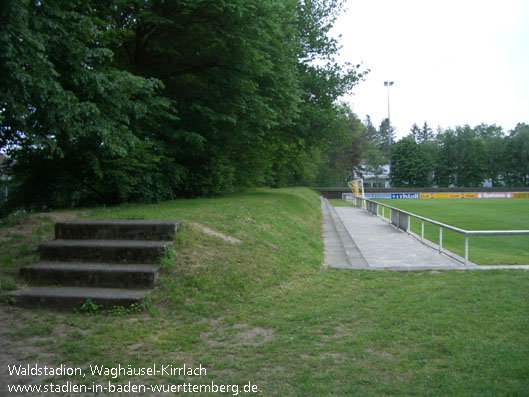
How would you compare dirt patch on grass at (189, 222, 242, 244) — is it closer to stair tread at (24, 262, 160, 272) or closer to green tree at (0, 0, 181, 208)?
stair tread at (24, 262, 160, 272)

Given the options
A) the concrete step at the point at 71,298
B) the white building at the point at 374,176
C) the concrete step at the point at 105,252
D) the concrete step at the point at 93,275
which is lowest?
the concrete step at the point at 71,298

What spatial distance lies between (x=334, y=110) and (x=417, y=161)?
62866 mm

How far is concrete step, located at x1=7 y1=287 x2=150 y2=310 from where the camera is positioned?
17.7 ft

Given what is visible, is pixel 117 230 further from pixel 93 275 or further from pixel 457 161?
pixel 457 161

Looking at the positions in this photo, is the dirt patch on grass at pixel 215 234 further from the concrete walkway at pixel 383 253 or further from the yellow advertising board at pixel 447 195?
the yellow advertising board at pixel 447 195

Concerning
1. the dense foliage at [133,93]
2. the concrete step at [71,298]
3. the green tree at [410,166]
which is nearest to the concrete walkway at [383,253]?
the concrete step at [71,298]

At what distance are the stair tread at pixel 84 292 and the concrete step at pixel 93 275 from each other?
104 mm

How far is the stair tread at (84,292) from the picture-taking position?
546cm

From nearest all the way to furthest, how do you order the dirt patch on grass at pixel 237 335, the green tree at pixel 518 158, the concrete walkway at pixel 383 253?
the dirt patch on grass at pixel 237 335
the concrete walkway at pixel 383 253
the green tree at pixel 518 158

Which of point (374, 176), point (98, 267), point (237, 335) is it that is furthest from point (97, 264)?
point (374, 176)

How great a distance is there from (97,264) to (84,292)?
70 centimetres

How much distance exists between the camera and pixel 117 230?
6953 millimetres

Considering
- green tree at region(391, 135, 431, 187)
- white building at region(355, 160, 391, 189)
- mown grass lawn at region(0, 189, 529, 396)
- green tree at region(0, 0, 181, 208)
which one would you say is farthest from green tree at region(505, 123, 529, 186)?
mown grass lawn at region(0, 189, 529, 396)

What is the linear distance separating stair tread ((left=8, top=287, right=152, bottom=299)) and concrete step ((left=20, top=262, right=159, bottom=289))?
0.10 meters
